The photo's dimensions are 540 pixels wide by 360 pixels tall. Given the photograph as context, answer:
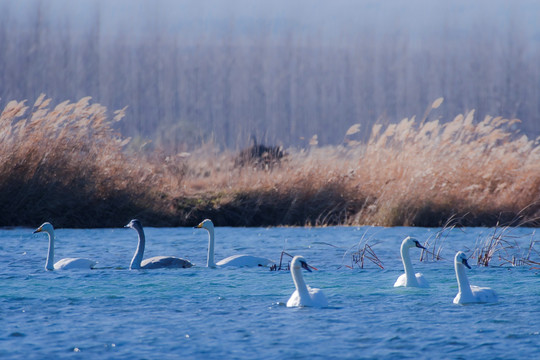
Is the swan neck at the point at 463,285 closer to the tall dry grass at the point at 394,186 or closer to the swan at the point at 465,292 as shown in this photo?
the swan at the point at 465,292

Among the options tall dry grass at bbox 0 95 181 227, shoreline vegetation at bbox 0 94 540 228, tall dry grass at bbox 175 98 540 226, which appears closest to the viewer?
tall dry grass at bbox 0 95 181 227

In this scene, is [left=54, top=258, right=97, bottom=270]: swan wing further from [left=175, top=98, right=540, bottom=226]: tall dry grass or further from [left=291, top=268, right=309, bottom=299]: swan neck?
[left=175, top=98, right=540, bottom=226]: tall dry grass

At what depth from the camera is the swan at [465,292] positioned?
7.02m

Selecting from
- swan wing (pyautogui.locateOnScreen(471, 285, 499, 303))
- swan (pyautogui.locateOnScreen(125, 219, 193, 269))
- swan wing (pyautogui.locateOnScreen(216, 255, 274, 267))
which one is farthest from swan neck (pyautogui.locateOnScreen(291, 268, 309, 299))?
swan (pyautogui.locateOnScreen(125, 219, 193, 269))

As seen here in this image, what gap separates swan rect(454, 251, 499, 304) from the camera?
7023 millimetres

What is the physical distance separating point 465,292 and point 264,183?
6.96 m

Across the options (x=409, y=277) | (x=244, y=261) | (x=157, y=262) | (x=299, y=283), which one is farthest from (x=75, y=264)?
(x=409, y=277)

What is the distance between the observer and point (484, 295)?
711cm

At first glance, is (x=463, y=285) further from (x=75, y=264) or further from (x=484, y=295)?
(x=75, y=264)

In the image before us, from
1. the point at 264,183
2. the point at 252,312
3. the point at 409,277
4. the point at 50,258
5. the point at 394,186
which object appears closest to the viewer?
the point at 252,312

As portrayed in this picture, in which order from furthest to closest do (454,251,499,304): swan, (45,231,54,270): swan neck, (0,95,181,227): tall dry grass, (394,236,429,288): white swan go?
1. (0,95,181,227): tall dry grass
2. (45,231,54,270): swan neck
3. (394,236,429,288): white swan
4. (454,251,499,304): swan

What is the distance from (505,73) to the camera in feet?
88.3

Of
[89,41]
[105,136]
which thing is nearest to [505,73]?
[89,41]

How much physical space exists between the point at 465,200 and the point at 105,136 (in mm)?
5718
